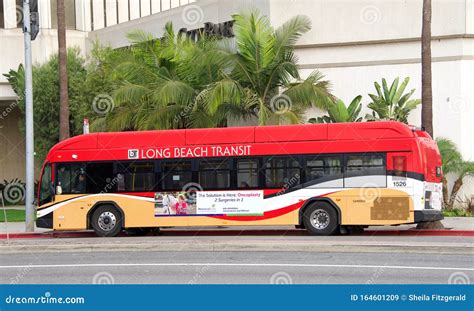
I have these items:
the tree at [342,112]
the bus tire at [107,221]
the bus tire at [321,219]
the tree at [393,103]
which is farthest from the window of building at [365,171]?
the tree at [393,103]

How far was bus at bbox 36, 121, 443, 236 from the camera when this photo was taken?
19922 mm

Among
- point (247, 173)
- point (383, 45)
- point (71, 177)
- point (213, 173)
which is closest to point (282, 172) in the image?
point (247, 173)

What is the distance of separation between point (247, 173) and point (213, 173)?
89cm

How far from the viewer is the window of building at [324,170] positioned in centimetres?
2028

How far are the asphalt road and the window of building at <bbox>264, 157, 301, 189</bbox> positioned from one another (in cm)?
439

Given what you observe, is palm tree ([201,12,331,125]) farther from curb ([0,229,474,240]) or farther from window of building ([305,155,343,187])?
window of building ([305,155,343,187])

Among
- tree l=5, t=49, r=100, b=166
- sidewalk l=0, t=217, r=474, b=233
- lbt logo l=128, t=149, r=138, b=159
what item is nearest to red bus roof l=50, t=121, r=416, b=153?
lbt logo l=128, t=149, r=138, b=159

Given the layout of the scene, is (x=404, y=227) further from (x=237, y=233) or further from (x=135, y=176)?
(x=135, y=176)

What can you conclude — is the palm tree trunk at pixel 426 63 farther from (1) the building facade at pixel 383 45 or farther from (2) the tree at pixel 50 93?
(2) the tree at pixel 50 93

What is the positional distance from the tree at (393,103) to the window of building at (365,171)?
8.17 m

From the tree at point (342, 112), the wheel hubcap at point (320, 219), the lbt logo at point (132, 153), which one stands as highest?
the tree at point (342, 112)

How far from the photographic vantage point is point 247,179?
21.0 meters

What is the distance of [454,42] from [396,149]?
961cm

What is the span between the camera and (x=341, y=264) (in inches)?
563
